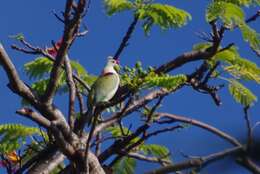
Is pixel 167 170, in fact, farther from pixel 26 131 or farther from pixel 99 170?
pixel 26 131

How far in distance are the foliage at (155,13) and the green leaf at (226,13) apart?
0.87 m

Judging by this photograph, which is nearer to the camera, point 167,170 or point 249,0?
point 167,170

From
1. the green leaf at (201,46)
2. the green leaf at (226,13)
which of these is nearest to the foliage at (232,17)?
the green leaf at (226,13)

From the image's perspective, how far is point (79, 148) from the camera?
5.96 metres

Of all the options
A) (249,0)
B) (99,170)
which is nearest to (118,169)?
(99,170)

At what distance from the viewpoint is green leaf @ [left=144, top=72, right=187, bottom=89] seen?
594 cm

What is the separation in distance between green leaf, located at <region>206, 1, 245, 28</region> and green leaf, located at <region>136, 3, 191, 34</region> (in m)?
0.86

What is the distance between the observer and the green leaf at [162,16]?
7527mm

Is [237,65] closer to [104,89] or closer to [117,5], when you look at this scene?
[117,5]

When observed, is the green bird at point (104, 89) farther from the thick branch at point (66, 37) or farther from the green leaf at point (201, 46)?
the green leaf at point (201, 46)

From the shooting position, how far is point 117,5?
303 inches

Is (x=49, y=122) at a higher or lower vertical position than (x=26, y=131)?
lower

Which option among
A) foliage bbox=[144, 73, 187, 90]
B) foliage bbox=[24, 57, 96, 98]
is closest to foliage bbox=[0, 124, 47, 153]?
foliage bbox=[24, 57, 96, 98]

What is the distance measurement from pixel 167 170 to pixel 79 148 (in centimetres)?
417
